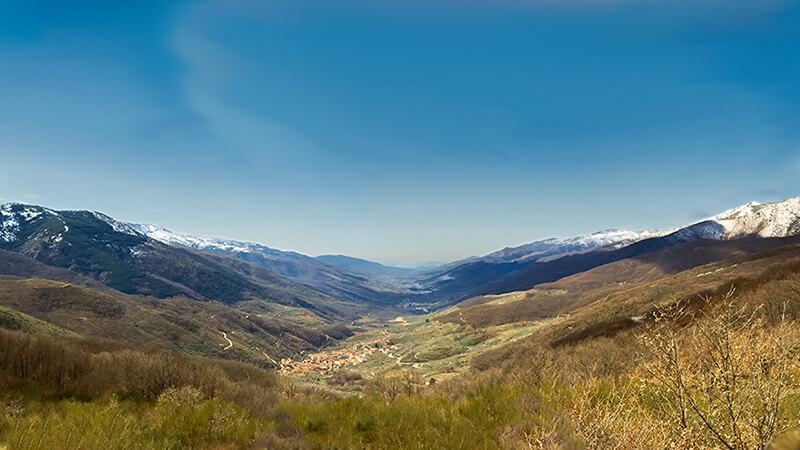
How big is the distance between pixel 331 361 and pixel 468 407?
144 metres

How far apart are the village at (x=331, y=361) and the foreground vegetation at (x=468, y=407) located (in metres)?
105

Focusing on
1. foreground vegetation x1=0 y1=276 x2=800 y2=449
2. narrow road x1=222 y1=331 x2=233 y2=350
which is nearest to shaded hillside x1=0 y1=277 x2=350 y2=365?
narrow road x1=222 y1=331 x2=233 y2=350

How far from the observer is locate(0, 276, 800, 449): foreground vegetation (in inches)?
174

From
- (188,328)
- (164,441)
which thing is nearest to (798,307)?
(164,441)

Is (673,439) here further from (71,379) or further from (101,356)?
(101,356)

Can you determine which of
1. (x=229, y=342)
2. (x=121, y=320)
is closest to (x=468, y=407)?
(x=121, y=320)

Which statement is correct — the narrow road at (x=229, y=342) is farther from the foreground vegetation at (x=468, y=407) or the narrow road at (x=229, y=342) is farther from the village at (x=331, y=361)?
the foreground vegetation at (x=468, y=407)

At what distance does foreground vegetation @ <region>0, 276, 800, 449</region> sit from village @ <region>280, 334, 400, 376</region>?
345 feet

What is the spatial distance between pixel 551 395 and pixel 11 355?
15139 mm

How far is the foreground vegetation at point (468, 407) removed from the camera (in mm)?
4426

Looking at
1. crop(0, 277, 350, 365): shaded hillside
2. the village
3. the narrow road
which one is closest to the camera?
crop(0, 277, 350, 365): shaded hillside

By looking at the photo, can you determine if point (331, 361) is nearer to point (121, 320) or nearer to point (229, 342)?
point (229, 342)

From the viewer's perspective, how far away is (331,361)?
13925 cm

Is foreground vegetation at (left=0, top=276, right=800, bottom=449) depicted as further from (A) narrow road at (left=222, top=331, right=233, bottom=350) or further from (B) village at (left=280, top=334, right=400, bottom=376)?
(A) narrow road at (left=222, top=331, right=233, bottom=350)
